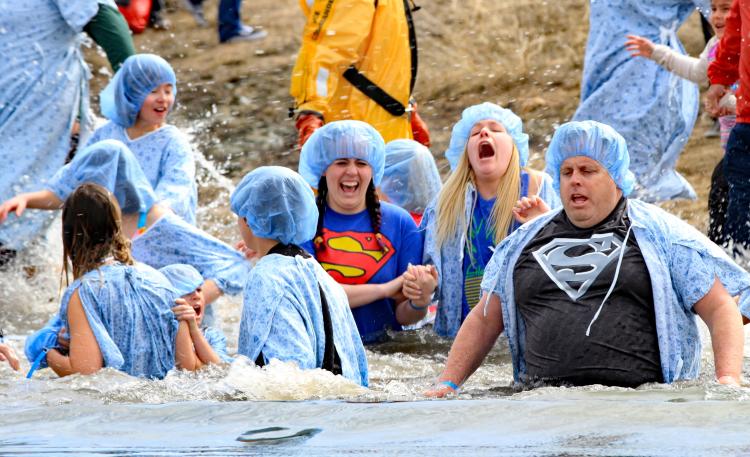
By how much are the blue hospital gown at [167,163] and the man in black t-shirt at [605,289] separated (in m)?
2.54

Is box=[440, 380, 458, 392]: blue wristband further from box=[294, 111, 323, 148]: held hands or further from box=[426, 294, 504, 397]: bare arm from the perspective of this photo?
box=[294, 111, 323, 148]: held hands

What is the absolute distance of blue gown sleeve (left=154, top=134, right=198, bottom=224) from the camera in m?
8.26

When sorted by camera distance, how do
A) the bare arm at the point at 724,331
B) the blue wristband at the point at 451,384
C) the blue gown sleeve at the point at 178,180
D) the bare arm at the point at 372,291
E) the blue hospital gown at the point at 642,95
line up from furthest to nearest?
the blue hospital gown at the point at 642,95 → the blue gown sleeve at the point at 178,180 → the bare arm at the point at 372,291 → the blue wristband at the point at 451,384 → the bare arm at the point at 724,331

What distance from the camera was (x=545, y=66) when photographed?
16.8m

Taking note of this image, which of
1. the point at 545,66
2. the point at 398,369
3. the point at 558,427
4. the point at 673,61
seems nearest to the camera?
the point at 558,427

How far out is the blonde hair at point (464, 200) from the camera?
759cm

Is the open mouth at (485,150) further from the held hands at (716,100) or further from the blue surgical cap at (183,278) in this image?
the blue surgical cap at (183,278)

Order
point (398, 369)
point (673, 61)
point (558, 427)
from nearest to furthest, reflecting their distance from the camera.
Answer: point (558, 427), point (398, 369), point (673, 61)

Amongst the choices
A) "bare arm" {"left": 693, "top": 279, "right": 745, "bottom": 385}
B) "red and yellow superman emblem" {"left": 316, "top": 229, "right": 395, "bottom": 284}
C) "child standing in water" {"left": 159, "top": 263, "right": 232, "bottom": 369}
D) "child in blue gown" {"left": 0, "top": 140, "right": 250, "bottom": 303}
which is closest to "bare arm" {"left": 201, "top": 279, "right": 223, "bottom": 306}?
"child in blue gown" {"left": 0, "top": 140, "right": 250, "bottom": 303}

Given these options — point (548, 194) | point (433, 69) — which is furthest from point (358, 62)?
point (433, 69)

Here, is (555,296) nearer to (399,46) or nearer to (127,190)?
(127,190)

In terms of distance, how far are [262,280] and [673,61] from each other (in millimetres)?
3890

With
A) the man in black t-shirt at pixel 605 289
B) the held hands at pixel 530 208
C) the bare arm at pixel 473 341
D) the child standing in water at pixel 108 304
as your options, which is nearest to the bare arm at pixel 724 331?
the man in black t-shirt at pixel 605 289

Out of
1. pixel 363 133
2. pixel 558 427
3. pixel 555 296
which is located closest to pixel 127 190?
pixel 363 133
